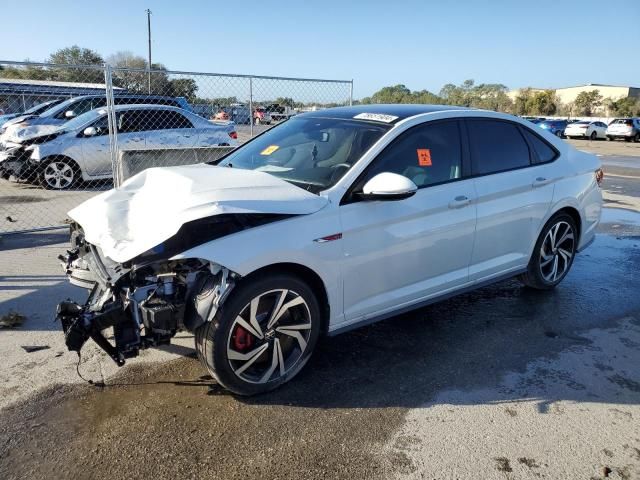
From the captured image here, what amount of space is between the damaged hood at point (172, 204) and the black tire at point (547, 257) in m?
2.64

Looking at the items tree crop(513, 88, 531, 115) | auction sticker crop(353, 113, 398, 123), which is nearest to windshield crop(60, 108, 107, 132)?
auction sticker crop(353, 113, 398, 123)

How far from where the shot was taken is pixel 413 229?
12.3ft

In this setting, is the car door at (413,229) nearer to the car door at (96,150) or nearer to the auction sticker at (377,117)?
the auction sticker at (377,117)

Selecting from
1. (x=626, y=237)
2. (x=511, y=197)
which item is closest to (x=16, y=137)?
(x=511, y=197)

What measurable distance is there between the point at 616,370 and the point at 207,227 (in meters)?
3.12

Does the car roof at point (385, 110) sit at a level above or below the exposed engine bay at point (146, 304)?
above

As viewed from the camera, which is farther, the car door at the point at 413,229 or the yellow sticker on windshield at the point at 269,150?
the yellow sticker on windshield at the point at 269,150

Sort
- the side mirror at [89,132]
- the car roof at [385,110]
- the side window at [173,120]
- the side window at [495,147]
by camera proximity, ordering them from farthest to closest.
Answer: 1. the side window at [173,120]
2. the side mirror at [89,132]
3. the side window at [495,147]
4. the car roof at [385,110]

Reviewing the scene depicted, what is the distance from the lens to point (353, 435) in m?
2.97

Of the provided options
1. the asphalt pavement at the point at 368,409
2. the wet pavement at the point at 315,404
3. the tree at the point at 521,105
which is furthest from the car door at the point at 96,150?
the tree at the point at 521,105

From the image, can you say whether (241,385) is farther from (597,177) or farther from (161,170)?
(597,177)

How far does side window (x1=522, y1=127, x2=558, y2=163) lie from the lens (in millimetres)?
4840

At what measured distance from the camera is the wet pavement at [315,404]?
8.94 feet

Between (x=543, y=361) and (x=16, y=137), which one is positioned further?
(x=16, y=137)
